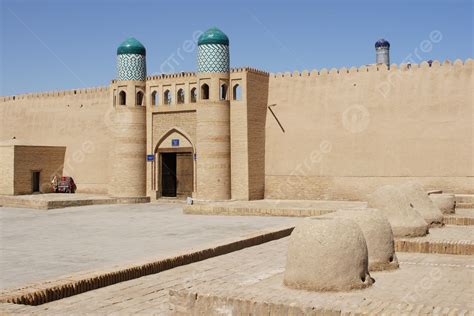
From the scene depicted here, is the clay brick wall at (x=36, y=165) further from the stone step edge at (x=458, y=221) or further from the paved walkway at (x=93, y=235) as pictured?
the stone step edge at (x=458, y=221)

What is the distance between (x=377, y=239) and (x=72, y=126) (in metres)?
20.9

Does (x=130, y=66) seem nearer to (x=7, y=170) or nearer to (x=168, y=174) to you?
(x=168, y=174)

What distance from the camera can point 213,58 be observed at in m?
20.4

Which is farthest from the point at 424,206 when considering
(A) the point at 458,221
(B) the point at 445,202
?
(B) the point at 445,202

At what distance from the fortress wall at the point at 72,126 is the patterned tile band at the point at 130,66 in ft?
7.10

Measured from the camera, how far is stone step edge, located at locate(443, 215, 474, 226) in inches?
443

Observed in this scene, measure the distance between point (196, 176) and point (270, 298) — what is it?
53.7ft

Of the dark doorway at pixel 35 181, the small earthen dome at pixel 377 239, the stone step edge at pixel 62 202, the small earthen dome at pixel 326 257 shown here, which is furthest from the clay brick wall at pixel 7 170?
the small earthen dome at pixel 326 257

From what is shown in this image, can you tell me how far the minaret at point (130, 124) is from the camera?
22.2 m

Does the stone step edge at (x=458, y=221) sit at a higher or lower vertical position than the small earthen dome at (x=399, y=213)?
lower

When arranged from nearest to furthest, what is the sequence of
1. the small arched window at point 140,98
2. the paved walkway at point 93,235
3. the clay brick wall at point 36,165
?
the paved walkway at point 93,235 < the small arched window at point 140,98 < the clay brick wall at point 36,165

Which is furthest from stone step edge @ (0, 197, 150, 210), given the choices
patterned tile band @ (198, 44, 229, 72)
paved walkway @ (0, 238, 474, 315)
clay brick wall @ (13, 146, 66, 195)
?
paved walkway @ (0, 238, 474, 315)

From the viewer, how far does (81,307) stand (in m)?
5.71

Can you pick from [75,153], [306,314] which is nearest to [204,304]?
[306,314]
